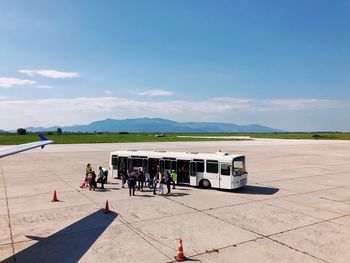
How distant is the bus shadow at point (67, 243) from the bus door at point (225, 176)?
9.18 meters

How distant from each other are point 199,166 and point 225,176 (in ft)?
7.02

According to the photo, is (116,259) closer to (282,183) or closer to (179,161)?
(179,161)

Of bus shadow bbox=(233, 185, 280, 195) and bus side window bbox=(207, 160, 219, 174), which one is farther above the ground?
bus side window bbox=(207, 160, 219, 174)

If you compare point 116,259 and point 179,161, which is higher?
point 179,161

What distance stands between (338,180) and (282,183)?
545 centimetres

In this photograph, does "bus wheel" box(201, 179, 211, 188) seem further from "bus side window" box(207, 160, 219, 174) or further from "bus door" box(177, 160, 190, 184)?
"bus door" box(177, 160, 190, 184)

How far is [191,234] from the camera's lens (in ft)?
41.4

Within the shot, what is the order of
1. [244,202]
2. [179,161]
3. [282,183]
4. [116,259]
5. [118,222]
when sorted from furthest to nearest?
[282,183], [179,161], [244,202], [118,222], [116,259]

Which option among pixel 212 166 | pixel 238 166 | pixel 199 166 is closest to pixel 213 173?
pixel 212 166

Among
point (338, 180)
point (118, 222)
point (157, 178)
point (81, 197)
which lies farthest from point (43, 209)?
point (338, 180)

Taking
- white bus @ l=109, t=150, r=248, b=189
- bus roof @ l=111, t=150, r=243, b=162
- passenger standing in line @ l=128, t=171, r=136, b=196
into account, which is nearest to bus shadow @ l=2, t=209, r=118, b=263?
passenger standing in line @ l=128, t=171, r=136, b=196

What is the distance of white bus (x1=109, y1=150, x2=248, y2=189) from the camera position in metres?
21.2

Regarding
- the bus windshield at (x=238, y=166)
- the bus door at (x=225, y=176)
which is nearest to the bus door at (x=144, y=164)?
the bus door at (x=225, y=176)

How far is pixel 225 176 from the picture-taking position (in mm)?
21250
